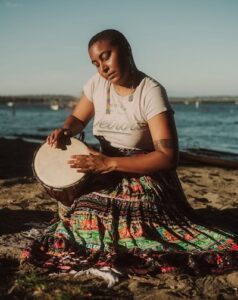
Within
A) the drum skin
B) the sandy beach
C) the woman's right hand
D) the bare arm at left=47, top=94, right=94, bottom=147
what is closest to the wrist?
the drum skin

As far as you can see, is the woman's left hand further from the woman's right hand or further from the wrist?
the woman's right hand

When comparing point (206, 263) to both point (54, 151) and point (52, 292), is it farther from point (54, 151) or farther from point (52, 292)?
point (54, 151)

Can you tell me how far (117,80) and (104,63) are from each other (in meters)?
0.17

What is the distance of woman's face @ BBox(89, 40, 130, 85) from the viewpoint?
3.05 m

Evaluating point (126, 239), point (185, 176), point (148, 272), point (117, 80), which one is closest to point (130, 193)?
point (126, 239)

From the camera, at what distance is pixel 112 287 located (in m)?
2.67

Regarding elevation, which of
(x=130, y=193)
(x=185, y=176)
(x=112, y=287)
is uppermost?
(x=130, y=193)

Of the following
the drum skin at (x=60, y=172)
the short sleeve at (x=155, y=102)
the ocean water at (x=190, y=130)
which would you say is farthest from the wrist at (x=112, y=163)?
the ocean water at (x=190, y=130)

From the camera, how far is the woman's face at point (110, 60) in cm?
305

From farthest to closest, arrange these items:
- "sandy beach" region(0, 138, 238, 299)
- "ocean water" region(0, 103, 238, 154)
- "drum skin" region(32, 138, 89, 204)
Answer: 1. "ocean water" region(0, 103, 238, 154)
2. "drum skin" region(32, 138, 89, 204)
3. "sandy beach" region(0, 138, 238, 299)

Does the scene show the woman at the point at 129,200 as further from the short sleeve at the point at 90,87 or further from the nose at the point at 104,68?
the short sleeve at the point at 90,87

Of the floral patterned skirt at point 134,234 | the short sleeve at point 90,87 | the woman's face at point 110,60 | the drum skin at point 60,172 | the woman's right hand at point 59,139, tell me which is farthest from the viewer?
the short sleeve at point 90,87

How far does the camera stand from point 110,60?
10.0ft

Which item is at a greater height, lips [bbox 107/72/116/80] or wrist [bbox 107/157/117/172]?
lips [bbox 107/72/116/80]
